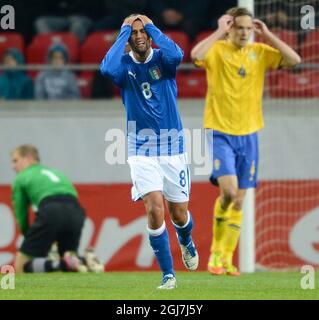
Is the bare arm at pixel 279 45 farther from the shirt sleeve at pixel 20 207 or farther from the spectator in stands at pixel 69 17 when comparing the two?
the spectator in stands at pixel 69 17

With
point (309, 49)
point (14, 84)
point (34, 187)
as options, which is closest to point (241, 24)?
point (34, 187)

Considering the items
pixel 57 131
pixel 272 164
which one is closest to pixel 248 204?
pixel 272 164

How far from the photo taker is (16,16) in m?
17.5

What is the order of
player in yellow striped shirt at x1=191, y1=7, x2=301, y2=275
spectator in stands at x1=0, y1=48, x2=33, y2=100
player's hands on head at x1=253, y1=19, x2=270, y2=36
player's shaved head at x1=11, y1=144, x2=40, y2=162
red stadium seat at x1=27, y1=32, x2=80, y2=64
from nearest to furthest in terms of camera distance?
1. player's hands on head at x1=253, y1=19, x2=270, y2=36
2. player in yellow striped shirt at x1=191, y1=7, x2=301, y2=275
3. player's shaved head at x1=11, y1=144, x2=40, y2=162
4. spectator in stands at x1=0, y1=48, x2=33, y2=100
5. red stadium seat at x1=27, y1=32, x2=80, y2=64

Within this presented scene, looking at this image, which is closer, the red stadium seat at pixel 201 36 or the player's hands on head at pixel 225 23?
the player's hands on head at pixel 225 23

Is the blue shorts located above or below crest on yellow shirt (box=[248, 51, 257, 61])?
below

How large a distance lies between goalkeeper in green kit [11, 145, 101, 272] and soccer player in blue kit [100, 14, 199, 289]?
3489 mm

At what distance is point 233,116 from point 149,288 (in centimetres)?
273

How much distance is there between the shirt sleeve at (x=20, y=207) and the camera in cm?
1347

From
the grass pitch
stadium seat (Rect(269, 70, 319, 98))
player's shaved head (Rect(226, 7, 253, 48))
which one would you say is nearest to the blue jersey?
the grass pitch

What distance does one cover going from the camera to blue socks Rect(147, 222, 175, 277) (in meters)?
10.1

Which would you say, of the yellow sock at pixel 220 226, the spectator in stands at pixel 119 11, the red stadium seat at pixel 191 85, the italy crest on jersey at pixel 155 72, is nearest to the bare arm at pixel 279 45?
the yellow sock at pixel 220 226

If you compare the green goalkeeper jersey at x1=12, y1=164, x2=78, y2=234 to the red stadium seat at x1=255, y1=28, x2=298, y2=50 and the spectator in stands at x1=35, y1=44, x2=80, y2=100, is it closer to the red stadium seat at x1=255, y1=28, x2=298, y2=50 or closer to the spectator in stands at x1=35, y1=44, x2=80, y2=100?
the spectator in stands at x1=35, y1=44, x2=80, y2=100

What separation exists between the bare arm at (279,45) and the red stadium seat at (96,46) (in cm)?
478
